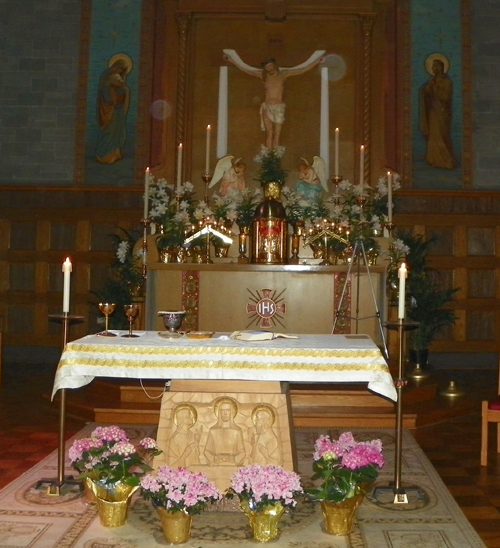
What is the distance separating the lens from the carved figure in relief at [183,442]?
14.3ft

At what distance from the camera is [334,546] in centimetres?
380

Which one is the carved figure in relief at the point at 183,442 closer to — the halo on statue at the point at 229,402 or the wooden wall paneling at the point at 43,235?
the halo on statue at the point at 229,402

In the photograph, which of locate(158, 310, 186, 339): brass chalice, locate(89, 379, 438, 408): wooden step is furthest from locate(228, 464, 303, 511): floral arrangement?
locate(89, 379, 438, 408): wooden step

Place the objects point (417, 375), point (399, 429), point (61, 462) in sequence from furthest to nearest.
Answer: point (417, 375) < point (61, 462) < point (399, 429)

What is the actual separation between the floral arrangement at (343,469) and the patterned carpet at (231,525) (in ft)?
0.80

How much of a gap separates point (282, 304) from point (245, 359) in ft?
11.5

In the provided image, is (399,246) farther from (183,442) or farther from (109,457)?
(109,457)

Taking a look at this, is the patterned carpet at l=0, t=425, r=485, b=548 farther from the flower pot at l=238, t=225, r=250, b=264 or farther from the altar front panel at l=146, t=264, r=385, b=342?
the flower pot at l=238, t=225, r=250, b=264

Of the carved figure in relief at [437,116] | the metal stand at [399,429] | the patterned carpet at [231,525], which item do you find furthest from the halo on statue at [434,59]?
the patterned carpet at [231,525]

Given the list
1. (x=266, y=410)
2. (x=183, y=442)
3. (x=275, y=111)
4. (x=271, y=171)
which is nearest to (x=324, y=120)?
(x=275, y=111)

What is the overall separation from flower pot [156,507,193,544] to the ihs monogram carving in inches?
156

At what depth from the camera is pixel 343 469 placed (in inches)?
156

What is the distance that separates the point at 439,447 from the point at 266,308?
7.70 ft

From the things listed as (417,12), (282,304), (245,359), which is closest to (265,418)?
(245,359)
